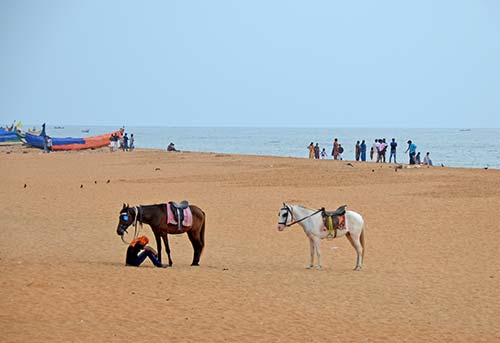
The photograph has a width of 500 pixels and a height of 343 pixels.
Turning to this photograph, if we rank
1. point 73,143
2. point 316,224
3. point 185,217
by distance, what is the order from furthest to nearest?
1. point 73,143
2. point 316,224
3. point 185,217

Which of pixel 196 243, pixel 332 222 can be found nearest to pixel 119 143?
pixel 196 243

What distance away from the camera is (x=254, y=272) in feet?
48.3

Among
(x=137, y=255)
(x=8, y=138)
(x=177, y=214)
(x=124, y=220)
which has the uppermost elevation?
(x=8, y=138)

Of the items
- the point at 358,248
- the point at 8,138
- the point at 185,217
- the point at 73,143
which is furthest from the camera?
the point at 8,138

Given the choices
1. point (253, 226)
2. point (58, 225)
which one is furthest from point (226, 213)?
point (58, 225)

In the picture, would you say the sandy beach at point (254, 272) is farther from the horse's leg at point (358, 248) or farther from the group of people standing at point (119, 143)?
the group of people standing at point (119, 143)

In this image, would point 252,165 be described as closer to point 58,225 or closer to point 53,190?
point 53,190

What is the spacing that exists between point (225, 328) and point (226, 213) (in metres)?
13.3

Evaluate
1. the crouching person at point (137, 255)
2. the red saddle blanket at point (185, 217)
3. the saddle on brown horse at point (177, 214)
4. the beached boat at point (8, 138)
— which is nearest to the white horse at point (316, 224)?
the red saddle blanket at point (185, 217)

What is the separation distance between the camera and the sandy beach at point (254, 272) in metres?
10.8

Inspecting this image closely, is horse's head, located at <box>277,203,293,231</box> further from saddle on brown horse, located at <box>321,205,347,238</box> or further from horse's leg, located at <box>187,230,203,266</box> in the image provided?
horse's leg, located at <box>187,230,203,266</box>

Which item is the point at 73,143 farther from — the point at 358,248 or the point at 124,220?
the point at 358,248

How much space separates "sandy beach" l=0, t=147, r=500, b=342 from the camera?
10812mm

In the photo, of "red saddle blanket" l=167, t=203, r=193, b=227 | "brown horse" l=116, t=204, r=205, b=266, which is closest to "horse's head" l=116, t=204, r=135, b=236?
"brown horse" l=116, t=204, r=205, b=266
